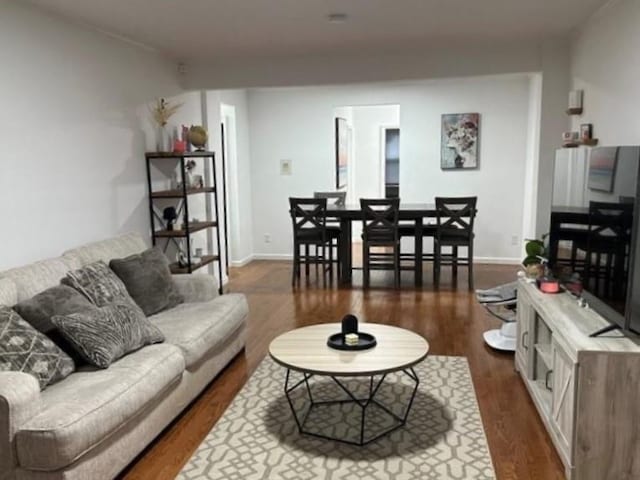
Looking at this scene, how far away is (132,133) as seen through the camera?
467 centimetres

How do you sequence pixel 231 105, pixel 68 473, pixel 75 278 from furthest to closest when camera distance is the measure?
pixel 231 105, pixel 75 278, pixel 68 473

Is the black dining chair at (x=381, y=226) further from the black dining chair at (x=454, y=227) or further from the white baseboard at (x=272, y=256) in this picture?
the white baseboard at (x=272, y=256)

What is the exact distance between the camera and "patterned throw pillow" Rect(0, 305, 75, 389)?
2.40 m

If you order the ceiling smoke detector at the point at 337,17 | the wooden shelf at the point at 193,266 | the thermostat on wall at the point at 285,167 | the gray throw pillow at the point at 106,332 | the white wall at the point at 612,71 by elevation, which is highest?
the ceiling smoke detector at the point at 337,17

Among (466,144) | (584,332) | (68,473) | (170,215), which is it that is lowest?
(68,473)

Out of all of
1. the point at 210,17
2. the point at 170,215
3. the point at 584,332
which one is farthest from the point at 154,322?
the point at 584,332

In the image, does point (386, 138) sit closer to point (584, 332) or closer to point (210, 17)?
point (210, 17)

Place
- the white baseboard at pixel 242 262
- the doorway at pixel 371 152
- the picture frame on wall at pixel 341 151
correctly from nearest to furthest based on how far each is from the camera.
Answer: the white baseboard at pixel 242 262 → the picture frame on wall at pixel 341 151 → the doorway at pixel 371 152

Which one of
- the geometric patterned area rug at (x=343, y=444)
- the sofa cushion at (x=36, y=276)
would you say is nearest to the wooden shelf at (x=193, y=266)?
the sofa cushion at (x=36, y=276)

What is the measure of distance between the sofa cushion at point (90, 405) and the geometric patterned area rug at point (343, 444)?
1.39 ft

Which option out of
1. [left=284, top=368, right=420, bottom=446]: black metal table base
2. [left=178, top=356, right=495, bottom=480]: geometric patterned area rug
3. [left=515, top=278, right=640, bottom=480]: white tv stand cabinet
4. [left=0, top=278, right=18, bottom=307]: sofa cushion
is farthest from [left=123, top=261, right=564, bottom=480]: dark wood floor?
[left=0, top=278, right=18, bottom=307]: sofa cushion

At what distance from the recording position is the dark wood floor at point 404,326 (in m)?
2.67

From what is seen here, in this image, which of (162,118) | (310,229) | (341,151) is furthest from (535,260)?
(341,151)

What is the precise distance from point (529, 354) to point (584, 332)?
0.82 m
